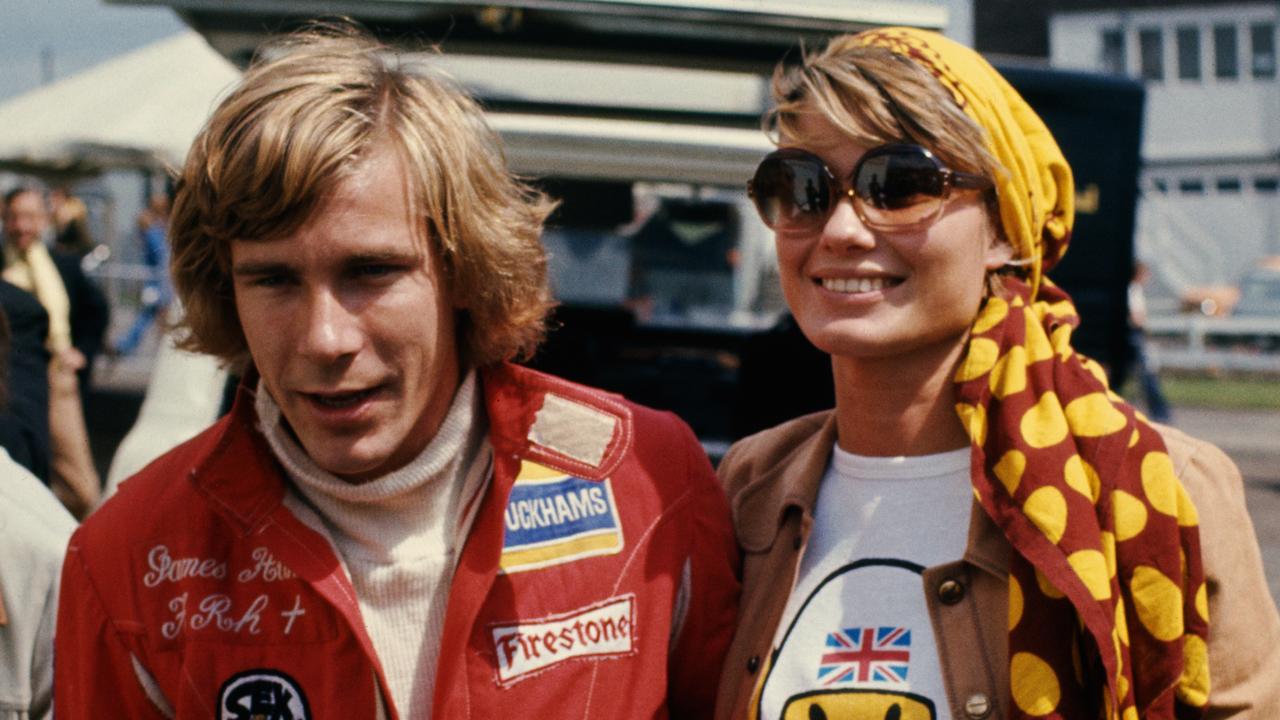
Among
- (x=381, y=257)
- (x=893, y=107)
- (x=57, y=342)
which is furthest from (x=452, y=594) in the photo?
(x=57, y=342)

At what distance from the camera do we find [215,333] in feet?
7.27

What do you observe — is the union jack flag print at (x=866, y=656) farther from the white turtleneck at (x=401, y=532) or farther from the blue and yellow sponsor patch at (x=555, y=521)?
the white turtleneck at (x=401, y=532)

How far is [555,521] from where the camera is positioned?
7.00 ft

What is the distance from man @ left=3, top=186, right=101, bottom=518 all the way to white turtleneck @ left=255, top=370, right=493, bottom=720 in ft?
12.9

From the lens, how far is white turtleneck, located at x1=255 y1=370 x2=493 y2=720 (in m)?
1.99

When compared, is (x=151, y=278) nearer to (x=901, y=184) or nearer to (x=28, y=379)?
(x=28, y=379)

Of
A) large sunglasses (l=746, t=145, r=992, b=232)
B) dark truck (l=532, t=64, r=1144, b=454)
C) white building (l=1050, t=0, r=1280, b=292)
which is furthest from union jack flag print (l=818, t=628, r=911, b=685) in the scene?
white building (l=1050, t=0, r=1280, b=292)

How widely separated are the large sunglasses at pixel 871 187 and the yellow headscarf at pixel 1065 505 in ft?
0.33

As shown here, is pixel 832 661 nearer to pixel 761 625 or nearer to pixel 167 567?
pixel 761 625

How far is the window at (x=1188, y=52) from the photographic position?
1197 inches

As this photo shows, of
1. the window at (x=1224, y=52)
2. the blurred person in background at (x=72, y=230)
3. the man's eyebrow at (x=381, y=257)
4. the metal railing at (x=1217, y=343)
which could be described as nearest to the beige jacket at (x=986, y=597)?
the man's eyebrow at (x=381, y=257)

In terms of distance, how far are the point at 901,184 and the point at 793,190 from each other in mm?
188

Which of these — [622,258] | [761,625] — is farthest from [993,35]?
[761,625]

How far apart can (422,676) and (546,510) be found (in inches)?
12.5
